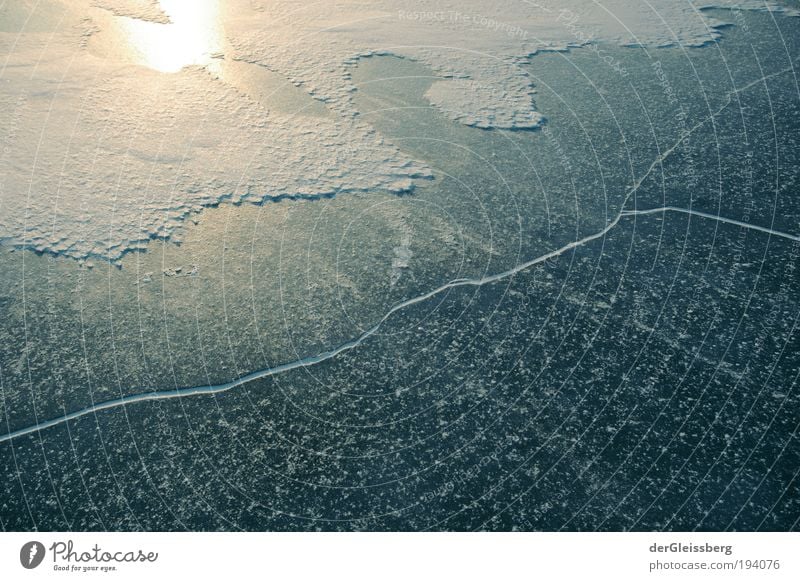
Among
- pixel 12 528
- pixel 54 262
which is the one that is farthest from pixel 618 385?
pixel 54 262

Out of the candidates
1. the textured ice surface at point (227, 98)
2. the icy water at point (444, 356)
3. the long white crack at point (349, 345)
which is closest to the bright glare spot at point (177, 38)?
the textured ice surface at point (227, 98)

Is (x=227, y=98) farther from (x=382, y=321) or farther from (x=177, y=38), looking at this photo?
(x=382, y=321)

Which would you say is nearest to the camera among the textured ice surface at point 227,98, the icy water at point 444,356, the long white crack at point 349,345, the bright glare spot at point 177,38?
the icy water at point 444,356

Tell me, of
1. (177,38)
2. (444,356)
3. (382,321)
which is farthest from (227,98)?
(444,356)

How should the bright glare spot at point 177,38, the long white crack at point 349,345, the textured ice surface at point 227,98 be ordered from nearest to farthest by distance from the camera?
the long white crack at point 349,345
the textured ice surface at point 227,98
the bright glare spot at point 177,38

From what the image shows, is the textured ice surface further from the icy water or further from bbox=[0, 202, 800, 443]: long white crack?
bbox=[0, 202, 800, 443]: long white crack

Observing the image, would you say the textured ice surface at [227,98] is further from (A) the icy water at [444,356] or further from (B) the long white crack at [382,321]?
(B) the long white crack at [382,321]

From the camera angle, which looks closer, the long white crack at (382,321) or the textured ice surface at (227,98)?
the long white crack at (382,321)
